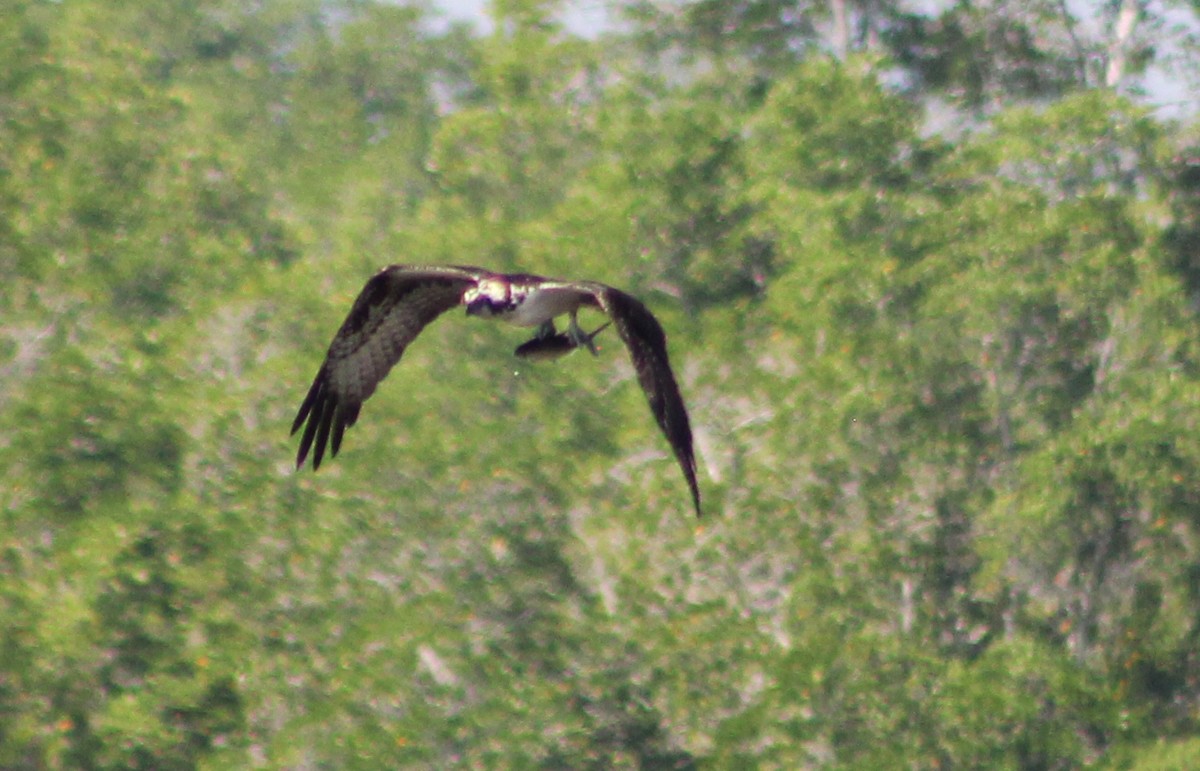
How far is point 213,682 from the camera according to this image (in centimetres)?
1914

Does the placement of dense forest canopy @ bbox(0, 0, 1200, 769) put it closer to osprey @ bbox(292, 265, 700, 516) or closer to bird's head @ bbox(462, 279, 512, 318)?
osprey @ bbox(292, 265, 700, 516)

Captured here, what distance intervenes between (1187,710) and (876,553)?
378cm

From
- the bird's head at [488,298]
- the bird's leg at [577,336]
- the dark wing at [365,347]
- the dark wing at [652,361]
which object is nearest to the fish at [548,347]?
the bird's leg at [577,336]

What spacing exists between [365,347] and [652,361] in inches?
68.7

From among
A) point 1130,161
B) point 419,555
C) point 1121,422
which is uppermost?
point 1130,161

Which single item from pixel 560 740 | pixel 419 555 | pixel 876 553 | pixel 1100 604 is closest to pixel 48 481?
pixel 419 555

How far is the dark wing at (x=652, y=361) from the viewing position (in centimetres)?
Answer: 827

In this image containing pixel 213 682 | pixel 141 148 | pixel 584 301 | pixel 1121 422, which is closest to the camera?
pixel 584 301

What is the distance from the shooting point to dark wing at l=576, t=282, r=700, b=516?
827cm

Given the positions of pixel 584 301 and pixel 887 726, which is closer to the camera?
pixel 584 301

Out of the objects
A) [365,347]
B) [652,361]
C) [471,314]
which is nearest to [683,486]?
[365,347]

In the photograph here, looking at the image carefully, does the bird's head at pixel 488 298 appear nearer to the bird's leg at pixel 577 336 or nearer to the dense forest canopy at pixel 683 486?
the bird's leg at pixel 577 336

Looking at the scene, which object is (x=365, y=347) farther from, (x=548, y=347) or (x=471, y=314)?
(x=548, y=347)

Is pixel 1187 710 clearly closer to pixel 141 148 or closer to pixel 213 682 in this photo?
pixel 213 682
